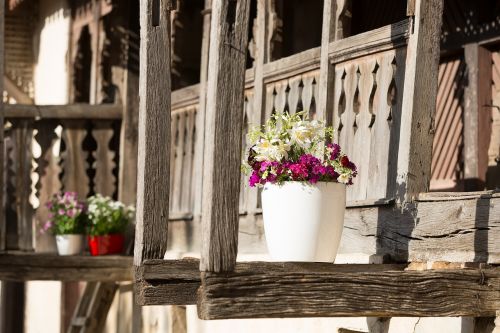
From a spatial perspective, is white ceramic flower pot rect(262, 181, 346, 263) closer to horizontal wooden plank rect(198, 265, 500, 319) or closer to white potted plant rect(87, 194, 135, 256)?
horizontal wooden plank rect(198, 265, 500, 319)

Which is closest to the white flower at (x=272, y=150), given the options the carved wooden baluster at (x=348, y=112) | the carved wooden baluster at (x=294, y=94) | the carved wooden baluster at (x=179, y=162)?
the carved wooden baluster at (x=348, y=112)

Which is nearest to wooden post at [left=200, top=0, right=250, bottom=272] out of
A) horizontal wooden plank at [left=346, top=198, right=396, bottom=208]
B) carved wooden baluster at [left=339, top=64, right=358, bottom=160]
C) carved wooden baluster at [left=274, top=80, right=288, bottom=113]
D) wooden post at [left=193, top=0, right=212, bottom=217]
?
horizontal wooden plank at [left=346, top=198, right=396, bottom=208]

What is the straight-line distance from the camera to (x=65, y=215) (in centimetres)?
1007

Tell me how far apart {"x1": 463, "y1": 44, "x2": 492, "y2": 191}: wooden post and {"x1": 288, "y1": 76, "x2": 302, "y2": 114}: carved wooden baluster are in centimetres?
134

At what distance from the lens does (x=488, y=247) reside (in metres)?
5.59

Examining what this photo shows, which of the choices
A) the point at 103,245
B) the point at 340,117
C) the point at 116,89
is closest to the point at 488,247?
the point at 340,117

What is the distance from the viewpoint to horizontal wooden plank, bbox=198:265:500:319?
485cm

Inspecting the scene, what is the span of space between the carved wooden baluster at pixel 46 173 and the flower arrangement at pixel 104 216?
1.37ft

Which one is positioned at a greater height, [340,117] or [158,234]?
[340,117]

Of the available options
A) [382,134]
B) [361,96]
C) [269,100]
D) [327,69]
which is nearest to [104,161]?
[269,100]

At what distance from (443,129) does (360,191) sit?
86.6 inches

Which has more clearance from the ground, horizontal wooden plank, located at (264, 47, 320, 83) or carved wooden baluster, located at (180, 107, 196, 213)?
horizontal wooden plank, located at (264, 47, 320, 83)

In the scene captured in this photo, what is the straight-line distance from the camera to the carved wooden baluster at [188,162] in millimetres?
9547

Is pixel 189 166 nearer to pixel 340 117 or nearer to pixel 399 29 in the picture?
pixel 340 117
